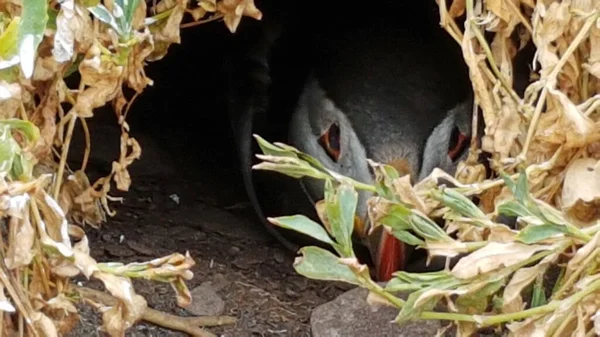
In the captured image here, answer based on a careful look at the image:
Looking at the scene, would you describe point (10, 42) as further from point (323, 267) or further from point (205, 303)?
point (205, 303)

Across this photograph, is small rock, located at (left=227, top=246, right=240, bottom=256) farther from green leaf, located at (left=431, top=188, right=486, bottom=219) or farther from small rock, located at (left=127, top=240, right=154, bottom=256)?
green leaf, located at (left=431, top=188, right=486, bottom=219)

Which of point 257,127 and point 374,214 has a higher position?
point 374,214

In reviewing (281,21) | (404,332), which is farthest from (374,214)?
(281,21)

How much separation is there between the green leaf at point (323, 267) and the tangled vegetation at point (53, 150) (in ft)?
0.50

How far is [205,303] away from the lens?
80.4 inches

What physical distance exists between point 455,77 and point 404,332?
0.93 metres

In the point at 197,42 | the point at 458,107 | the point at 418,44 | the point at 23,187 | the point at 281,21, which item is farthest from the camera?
the point at 197,42

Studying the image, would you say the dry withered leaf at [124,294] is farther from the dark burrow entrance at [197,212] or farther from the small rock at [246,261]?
the small rock at [246,261]

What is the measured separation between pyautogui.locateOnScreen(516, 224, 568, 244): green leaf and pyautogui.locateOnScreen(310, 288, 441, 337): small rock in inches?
16.9

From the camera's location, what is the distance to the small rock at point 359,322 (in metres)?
1.72

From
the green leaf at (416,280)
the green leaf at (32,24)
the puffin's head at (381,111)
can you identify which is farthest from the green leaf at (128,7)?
the puffin's head at (381,111)

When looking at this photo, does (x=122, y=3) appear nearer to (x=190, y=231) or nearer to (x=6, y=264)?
(x=6, y=264)

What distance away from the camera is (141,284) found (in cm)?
201

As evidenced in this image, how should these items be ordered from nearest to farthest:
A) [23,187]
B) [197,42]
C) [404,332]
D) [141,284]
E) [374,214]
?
[23,187] → [374,214] → [404,332] → [141,284] → [197,42]
